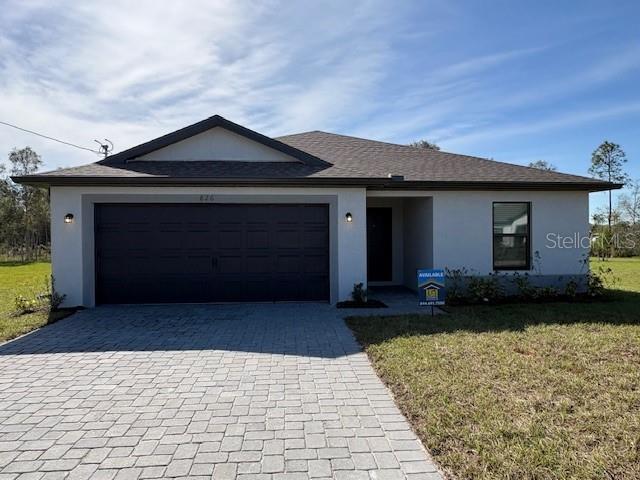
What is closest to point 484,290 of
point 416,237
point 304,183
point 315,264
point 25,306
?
point 416,237

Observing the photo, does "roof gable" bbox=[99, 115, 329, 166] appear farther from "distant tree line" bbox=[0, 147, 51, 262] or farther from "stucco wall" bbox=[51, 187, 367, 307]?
"distant tree line" bbox=[0, 147, 51, 262]

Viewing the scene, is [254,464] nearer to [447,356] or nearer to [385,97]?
[447,356]

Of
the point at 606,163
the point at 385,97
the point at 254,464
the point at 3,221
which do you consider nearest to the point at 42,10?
the point at 385,97

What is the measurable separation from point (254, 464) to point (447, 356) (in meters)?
3.27

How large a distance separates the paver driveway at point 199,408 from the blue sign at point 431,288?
181 cm

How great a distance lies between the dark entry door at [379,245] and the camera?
12.6 m

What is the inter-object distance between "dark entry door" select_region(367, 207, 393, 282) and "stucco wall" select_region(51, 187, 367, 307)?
126 inches

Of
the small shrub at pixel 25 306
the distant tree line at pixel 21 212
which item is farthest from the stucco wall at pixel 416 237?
the distant tree line at pixel 21 212

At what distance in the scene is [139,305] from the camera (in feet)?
30.7

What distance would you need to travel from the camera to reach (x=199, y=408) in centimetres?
399

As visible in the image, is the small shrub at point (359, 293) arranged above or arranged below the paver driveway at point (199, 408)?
above

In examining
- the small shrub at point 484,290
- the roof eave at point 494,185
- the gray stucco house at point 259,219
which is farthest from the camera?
the roof eave at point 494,185

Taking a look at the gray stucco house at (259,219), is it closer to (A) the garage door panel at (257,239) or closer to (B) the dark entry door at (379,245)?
(A) the garage door panel at (257,239)

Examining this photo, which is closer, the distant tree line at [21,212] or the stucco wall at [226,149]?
the stucco wall at [226,149]
